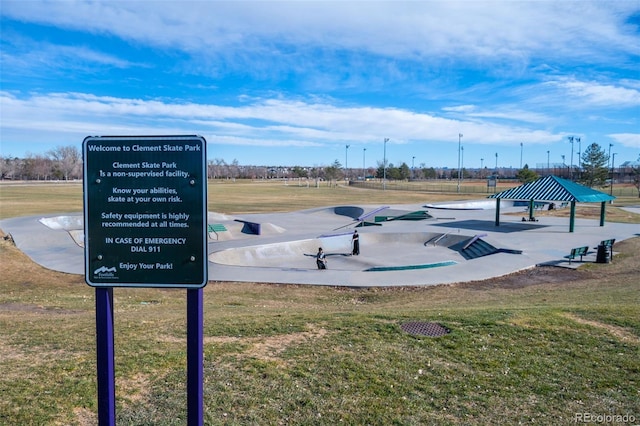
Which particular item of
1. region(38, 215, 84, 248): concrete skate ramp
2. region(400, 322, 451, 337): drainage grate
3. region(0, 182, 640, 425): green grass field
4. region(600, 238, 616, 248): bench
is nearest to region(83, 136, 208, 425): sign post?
region(0, 182, 640, 425): green grass field

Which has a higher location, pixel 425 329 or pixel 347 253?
pixel 425 329

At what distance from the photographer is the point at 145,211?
3.64 m

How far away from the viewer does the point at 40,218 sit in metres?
33.4

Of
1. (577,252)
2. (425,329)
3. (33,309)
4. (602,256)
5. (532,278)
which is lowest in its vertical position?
(532,278)

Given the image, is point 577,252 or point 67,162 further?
point 67,162

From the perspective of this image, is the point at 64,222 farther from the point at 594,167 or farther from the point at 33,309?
the point at 594,167

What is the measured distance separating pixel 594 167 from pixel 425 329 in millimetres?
78137

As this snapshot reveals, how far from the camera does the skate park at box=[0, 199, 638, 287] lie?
17.6 metres

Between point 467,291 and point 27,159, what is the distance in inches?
6400

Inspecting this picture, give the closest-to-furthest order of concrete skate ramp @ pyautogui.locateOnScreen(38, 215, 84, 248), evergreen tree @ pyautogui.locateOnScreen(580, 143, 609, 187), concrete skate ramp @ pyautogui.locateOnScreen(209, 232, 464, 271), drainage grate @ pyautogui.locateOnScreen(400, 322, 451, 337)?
drainage grate @ pyautogui.locateOnScreen(400, 322, 451, 337) < concrete skate ramp @ pyautogui.locateOnScreen(209, 232, 464, 271) < concrete skate ramp @ pyautogui.locateOnScreen(38, 215, 84, 248) < evergreen tree @ pyautogui.locateOnScreen(580, 143, 609, 187)

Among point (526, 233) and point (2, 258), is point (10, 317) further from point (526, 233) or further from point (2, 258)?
point (526, 233)

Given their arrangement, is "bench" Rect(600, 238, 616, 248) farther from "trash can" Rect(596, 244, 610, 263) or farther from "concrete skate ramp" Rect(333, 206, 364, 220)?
"concrete skate ramp" Rect(333, 206, 364, 220)

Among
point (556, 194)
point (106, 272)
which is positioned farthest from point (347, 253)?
point (106, 272)

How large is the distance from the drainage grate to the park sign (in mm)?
5064
